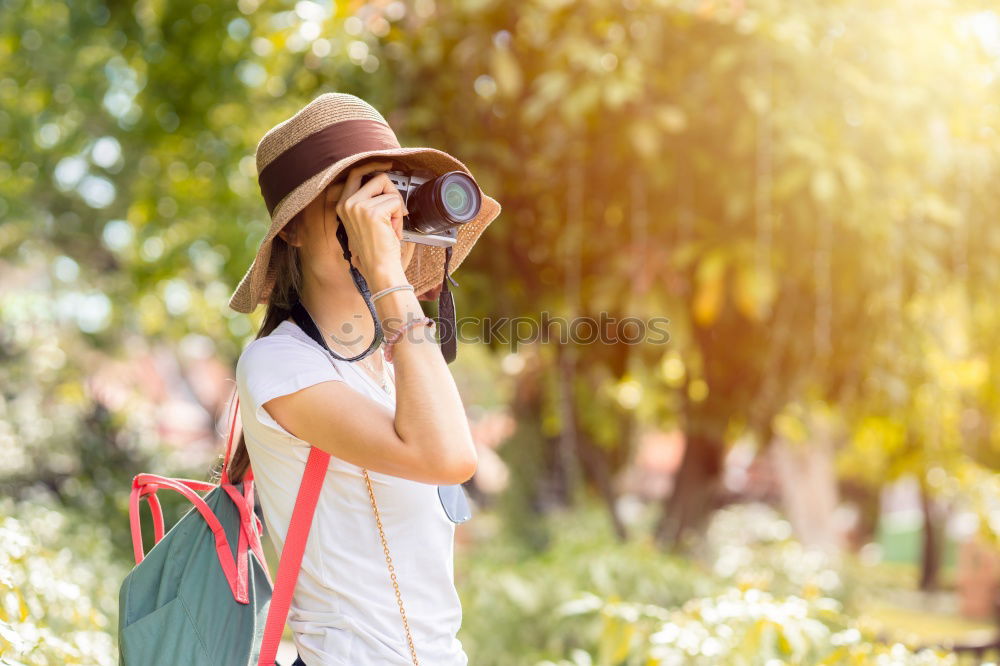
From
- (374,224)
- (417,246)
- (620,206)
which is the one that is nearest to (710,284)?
(620,206)

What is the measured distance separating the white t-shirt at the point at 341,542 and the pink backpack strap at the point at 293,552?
0.12 ft

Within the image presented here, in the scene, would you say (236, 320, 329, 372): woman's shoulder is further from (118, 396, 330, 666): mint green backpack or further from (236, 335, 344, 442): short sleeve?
(118, 396, 330, 666): mint green backpack

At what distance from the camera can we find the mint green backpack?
132cm

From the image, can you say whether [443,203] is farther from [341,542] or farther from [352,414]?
[341,542]

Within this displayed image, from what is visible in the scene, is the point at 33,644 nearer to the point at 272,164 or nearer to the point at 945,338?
the point at 272,164

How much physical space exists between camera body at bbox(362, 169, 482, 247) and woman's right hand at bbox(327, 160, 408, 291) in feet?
0.10

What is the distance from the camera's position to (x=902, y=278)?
4777mm

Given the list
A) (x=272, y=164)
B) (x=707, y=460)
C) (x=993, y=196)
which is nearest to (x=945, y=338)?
(x=993, y=196)

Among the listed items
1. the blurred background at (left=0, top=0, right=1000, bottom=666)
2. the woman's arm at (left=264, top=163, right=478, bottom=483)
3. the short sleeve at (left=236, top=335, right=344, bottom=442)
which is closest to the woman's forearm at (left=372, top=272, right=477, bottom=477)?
the woman's arm at (left=264, top=163, right=478, bottom=483)

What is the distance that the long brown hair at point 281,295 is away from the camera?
154 cm

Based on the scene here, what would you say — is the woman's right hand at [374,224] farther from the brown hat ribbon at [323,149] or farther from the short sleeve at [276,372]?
the short sleeve at [276,372]

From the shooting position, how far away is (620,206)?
475 centimetres

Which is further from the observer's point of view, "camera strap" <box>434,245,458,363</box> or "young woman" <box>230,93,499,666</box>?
"camera strap" <box>434,245,458,363</box>

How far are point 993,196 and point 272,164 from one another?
484cm
